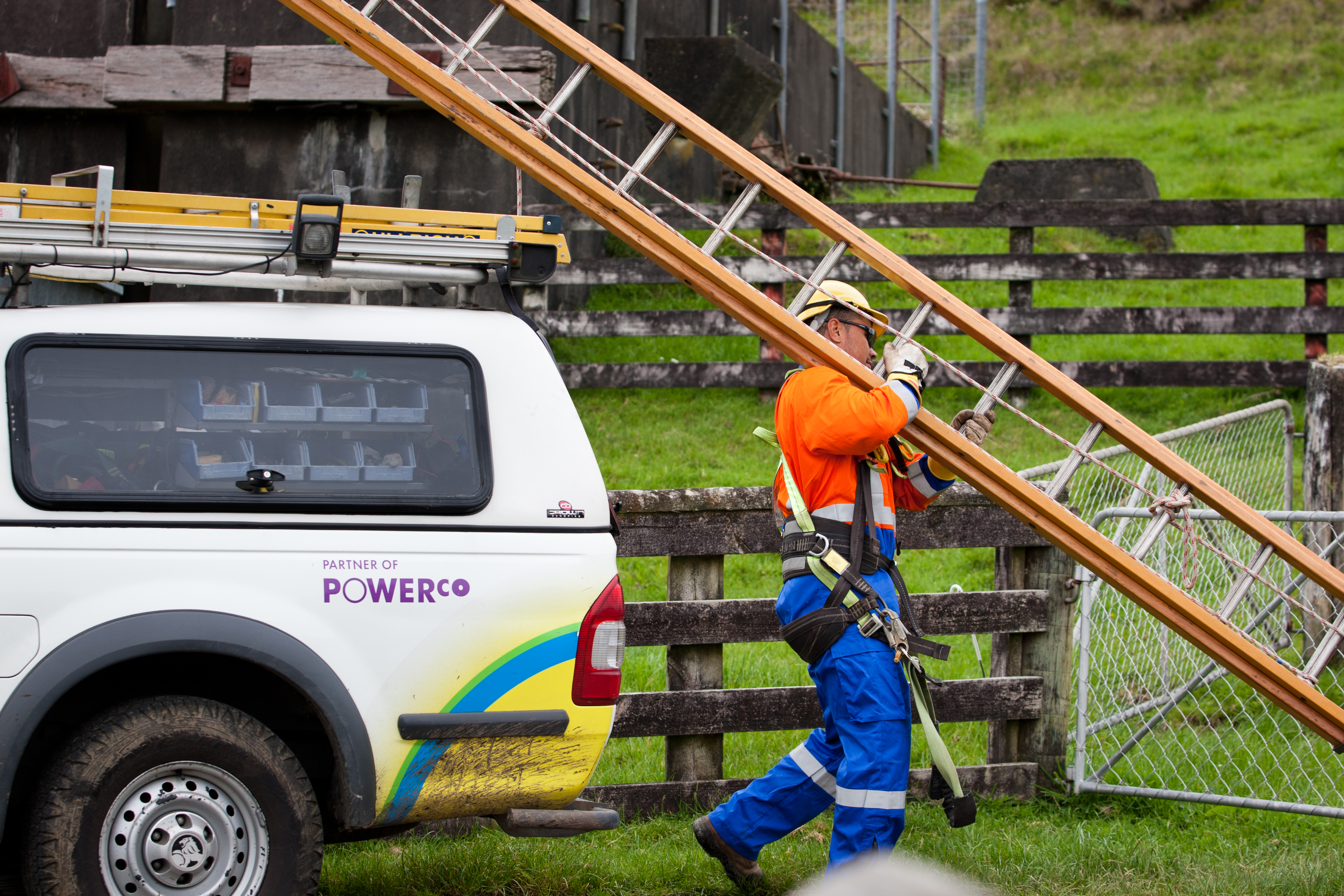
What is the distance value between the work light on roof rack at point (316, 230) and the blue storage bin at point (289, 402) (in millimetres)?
382

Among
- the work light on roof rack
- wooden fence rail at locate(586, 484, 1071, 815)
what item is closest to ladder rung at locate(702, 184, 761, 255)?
wooden fence rail at locate(586, 484, 1071, 815)

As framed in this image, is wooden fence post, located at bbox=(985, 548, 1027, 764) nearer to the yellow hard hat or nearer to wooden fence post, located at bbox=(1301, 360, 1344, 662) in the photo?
the yellow hard hat

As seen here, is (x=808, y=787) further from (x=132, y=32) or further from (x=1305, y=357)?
(x=132, y=32)

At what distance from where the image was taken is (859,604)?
13.9ft

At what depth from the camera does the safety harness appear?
424 centimetres

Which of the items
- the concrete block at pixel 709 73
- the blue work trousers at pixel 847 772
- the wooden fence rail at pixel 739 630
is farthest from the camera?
the concrete block at pixel 709 73

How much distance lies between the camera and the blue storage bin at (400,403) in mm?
3734

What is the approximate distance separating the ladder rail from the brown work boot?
154 centimetres

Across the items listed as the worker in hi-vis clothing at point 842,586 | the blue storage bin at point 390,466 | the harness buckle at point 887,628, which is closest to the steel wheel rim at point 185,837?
the blue storage bin at point 390,466

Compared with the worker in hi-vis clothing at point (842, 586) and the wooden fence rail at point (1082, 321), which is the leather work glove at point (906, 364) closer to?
the worker in hi-vis clothing at point (842, 586)

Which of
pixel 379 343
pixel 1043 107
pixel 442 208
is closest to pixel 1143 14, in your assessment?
pixel 1043 107

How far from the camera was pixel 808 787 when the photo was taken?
4.50 meters

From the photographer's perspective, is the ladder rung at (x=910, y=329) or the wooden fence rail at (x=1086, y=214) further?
the wooden fence rail at (x=1086, y=214)

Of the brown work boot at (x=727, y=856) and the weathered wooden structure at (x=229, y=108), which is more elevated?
the weathered wooden structure at (x=229, y=108)
